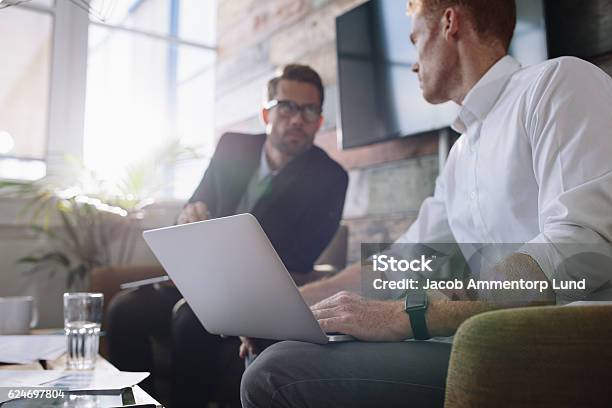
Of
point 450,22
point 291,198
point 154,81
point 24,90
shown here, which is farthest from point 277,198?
point 154,81

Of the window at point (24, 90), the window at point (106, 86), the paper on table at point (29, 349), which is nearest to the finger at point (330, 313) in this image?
the paper on table at point (29, 349)

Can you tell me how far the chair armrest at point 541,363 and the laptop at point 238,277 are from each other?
30 centimetres

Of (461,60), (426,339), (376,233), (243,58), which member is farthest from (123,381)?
(243,58)

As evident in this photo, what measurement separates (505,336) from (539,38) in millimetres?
1253

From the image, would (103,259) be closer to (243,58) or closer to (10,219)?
(10,219)

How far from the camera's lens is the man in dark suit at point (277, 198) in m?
1.85

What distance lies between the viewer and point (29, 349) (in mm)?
1160

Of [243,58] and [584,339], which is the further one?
[243,58]

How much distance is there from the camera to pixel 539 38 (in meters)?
1.56

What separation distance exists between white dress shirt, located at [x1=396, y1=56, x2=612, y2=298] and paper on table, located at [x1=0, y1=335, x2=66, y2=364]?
0.85 m

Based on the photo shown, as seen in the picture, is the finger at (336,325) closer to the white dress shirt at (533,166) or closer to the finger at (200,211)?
the white dress shirt at (533,166)

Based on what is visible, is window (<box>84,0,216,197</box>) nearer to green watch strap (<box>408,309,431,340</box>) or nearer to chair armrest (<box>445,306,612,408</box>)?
green watch strap (<box>408,309,431,340</box>)

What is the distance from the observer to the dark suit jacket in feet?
6.05

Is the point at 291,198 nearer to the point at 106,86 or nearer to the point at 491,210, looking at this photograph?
the point at 491,210
